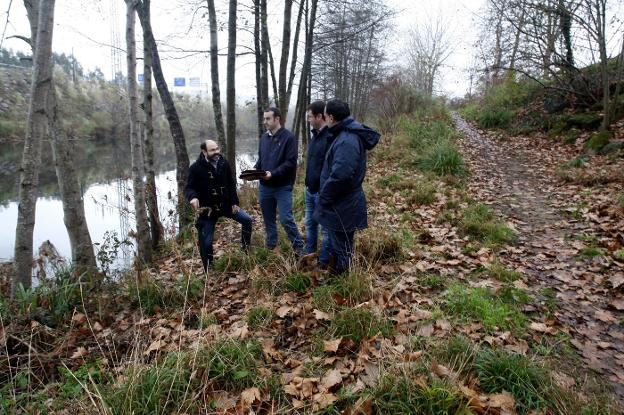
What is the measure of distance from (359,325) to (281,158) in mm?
2503

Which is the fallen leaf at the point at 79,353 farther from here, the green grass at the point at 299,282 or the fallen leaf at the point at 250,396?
the green grass at the point at 299,282

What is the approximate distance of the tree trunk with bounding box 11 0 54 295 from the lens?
12.7 ft

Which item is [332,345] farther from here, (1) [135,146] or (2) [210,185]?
(1) [135,146]

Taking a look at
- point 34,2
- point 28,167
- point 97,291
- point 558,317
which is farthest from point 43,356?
point 558,317

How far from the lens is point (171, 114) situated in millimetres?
7695

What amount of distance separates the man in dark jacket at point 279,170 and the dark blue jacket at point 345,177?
1.04 metres

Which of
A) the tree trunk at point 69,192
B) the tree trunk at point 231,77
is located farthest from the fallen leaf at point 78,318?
the tree trunk at point 231,77

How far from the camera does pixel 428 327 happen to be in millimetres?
3129

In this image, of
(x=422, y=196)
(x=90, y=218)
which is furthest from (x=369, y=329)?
(x=90, y=218)

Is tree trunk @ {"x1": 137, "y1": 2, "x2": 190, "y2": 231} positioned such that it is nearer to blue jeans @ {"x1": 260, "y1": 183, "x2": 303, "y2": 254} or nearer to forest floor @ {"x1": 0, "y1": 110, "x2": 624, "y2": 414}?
forest floor @ {"x1": 0, "y1": 110, "x2": 624, "y2": 414}

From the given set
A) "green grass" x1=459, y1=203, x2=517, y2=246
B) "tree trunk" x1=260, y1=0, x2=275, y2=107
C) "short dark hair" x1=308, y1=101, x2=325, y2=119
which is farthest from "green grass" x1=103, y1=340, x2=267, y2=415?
"tree trunk" x1=260, y1=0, x2=275, y2=107

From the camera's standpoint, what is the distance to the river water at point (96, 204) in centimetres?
756

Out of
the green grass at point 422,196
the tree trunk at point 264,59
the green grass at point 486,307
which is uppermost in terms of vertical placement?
the tree trunk at point 264,59

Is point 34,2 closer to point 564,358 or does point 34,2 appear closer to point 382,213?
point 382,213
